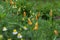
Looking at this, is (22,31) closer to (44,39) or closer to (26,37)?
(26,37)

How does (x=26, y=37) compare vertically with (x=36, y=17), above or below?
below

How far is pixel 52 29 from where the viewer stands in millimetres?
3873

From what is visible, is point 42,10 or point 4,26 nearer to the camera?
point 4,26

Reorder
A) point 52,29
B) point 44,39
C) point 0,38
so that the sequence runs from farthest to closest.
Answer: point 52,29
point 44,39
point 0,38

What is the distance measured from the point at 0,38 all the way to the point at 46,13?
5.28 feet

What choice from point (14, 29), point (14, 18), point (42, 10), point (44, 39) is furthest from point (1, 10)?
point (42, 10)

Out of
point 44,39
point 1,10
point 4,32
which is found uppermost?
point 1,10

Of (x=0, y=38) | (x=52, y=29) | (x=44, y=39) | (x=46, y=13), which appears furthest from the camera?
(x=46, y=13)

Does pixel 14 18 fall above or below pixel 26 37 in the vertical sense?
above

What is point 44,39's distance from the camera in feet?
11.7

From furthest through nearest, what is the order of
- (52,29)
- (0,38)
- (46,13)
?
(46,13) → (52,29) → (0,38)

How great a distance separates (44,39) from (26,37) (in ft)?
0.99

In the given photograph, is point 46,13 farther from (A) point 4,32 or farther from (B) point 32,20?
(A) point 4,32

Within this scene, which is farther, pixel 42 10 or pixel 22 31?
pixel 42 10
